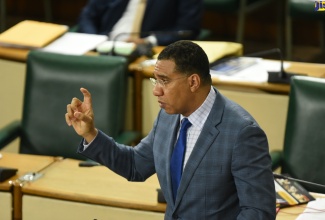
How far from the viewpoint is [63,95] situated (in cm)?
439

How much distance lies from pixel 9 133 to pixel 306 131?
157cm

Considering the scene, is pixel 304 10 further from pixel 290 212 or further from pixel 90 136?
pixel 90 136

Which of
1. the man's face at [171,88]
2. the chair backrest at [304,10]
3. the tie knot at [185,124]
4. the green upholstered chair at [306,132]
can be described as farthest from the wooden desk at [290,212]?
the chair backrest at [304,10]

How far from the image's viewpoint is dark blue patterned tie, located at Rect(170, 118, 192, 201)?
2.92 meters

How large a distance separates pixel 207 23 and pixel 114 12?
230 cm

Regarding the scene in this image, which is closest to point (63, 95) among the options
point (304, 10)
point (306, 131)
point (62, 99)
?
point (62, 99)

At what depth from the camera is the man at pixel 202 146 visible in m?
2.73

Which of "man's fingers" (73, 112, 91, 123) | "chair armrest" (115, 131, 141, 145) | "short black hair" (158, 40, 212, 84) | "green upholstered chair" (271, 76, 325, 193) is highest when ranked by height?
"short black hair" (158, 40, 212, 84)

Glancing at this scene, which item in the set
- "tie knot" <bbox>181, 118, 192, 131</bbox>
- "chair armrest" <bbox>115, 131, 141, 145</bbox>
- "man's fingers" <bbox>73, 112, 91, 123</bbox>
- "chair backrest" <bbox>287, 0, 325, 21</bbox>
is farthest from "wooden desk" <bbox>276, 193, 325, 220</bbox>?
"chair backrest" <bbox>287, 0, 325, 21</bbox>

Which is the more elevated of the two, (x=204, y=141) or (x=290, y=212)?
(x=204, y=141)

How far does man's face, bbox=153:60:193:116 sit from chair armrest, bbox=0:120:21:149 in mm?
1802

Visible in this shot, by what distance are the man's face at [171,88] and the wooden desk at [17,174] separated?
46.6 inches

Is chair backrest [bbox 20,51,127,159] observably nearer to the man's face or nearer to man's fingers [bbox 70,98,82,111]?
man's fingers [bbox 70,98,82,111]

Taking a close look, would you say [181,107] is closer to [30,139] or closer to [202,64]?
[202,64]
